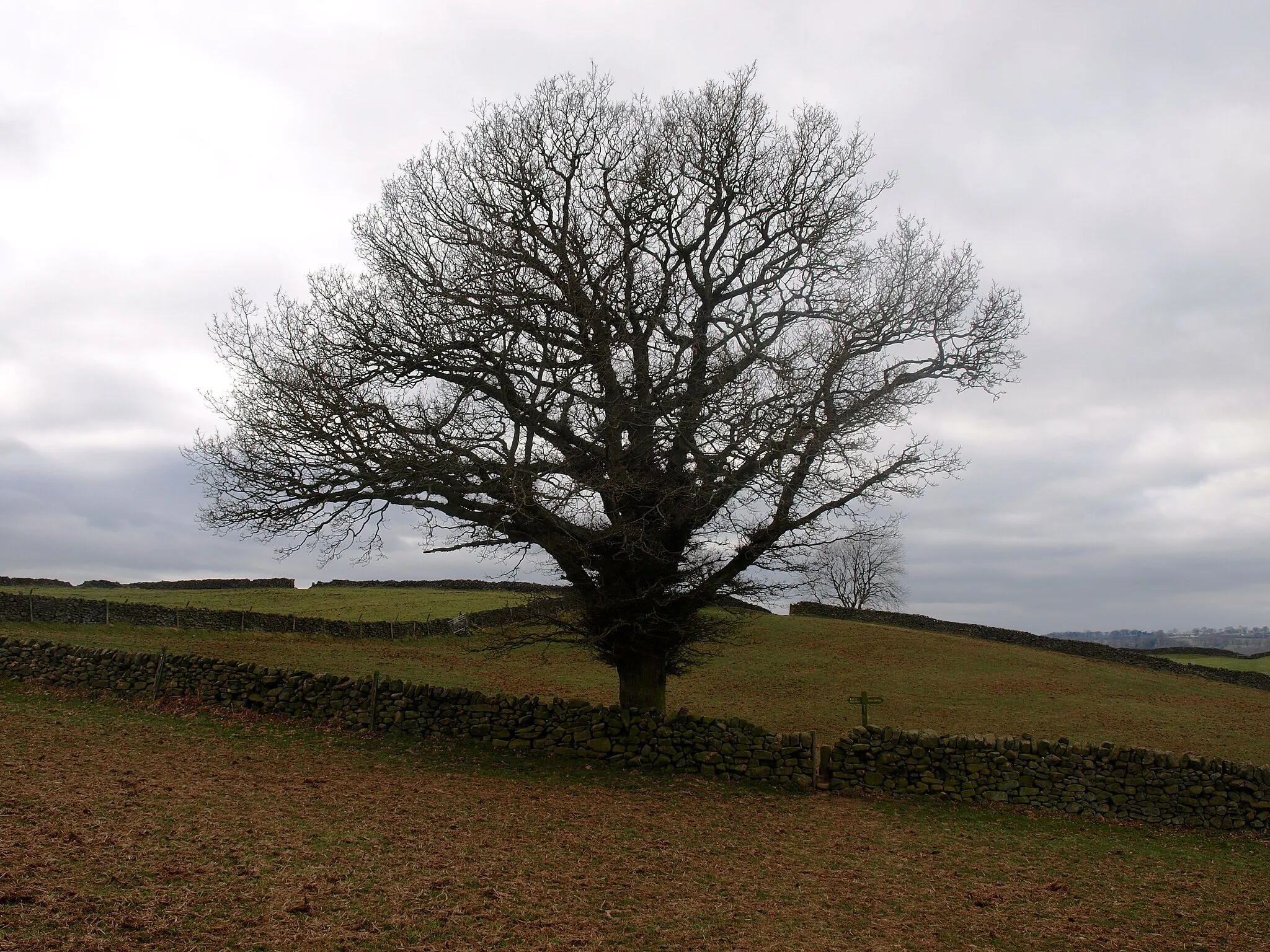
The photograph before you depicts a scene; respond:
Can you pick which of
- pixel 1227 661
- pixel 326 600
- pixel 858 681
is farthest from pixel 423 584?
pixel 1227 661

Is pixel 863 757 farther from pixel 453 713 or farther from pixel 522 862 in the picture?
pixel 522 862

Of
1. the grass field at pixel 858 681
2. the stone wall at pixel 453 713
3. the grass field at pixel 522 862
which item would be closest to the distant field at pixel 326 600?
the grass field at pixel 858 681

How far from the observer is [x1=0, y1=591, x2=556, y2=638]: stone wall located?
1008 inches

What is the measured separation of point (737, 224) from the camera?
1647cm

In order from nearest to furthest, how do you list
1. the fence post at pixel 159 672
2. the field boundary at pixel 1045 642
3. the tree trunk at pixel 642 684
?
the tree trunk at pixel 642 684, the fence post at pixel 159 672, the field boundary at pixel 1045 642

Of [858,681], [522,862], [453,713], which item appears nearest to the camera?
[522,862]

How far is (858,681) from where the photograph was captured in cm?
2722

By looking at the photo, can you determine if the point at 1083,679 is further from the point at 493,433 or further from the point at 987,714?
the point at 493,433

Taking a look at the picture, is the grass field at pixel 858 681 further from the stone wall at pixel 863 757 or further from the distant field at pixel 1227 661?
the distant field at pixel 1227 661

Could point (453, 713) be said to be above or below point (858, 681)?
above

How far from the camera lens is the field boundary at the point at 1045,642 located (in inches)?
1369

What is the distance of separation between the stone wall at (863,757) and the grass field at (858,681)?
3947 mm

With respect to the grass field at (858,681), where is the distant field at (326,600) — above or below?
above

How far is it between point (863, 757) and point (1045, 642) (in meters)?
28.7
